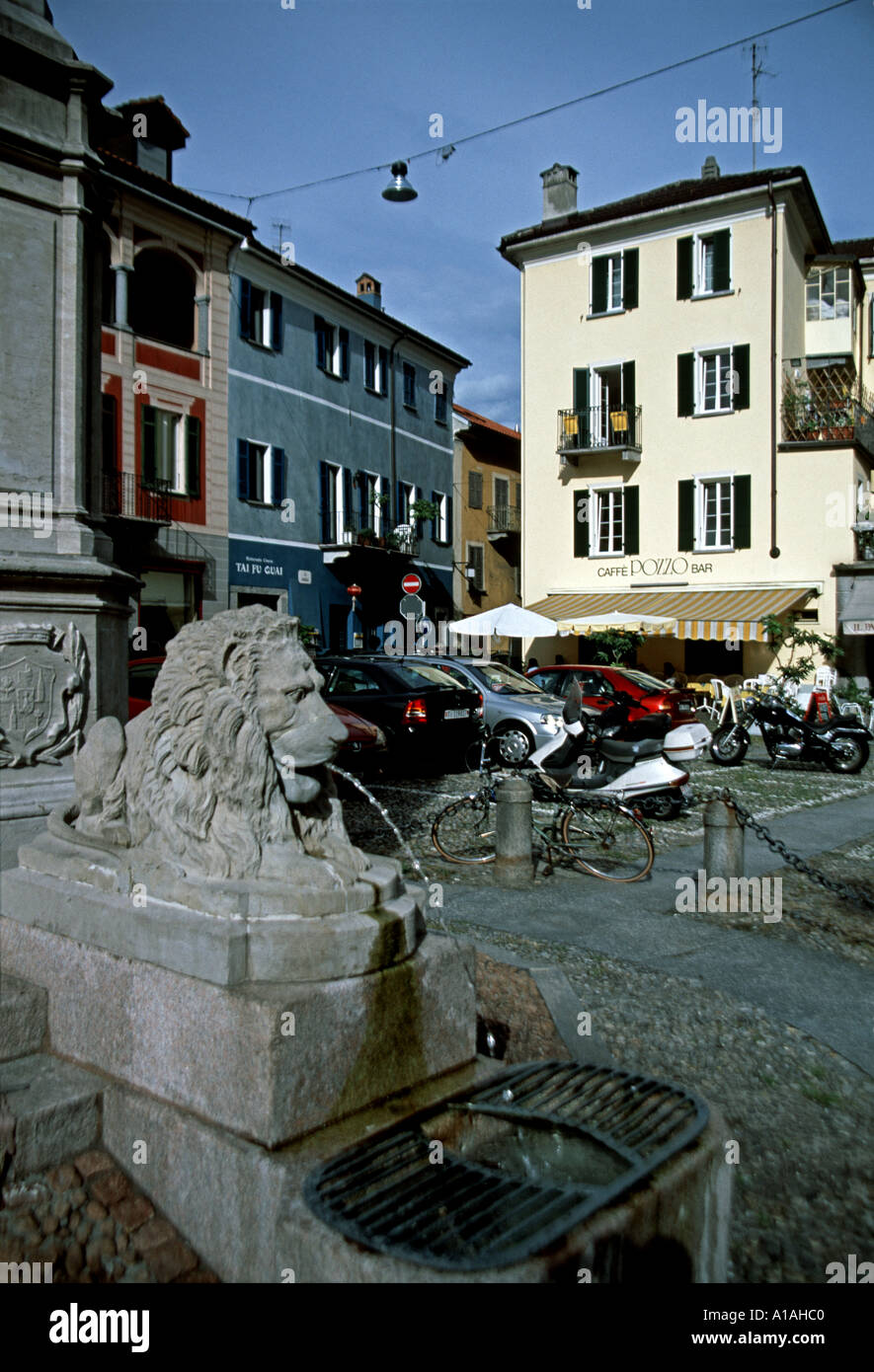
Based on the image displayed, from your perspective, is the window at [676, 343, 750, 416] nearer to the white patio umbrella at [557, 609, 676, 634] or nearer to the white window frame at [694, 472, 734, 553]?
the white window frame at [694, 472, 734, 553]

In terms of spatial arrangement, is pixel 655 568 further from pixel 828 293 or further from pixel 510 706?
pixel 510 706

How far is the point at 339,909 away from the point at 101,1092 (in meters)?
0.90

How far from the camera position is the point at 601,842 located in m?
8.36

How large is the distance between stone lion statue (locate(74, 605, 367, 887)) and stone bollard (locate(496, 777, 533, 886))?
4.41 meters

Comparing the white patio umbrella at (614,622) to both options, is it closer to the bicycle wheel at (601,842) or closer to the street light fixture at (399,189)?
the street light fixture at (399,189)

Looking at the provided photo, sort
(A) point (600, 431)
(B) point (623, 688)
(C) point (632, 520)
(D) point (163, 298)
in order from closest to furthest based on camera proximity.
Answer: (B) point (623, 688), (D) point (163, 298), (C) point (632, 520), (A) point (600, 431)

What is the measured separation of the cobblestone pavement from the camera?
263 cm

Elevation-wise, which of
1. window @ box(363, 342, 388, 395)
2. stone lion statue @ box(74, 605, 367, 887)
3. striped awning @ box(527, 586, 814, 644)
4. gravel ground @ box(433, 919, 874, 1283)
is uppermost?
window @ box(363, 342, 388, 395)

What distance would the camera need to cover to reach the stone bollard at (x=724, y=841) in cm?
702

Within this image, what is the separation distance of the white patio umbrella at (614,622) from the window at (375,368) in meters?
11.4

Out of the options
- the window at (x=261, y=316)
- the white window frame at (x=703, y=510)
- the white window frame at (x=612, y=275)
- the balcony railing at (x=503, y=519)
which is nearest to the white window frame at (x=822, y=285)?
the white window frame at (x=612, y=275)

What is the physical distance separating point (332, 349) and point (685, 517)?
11.3 m

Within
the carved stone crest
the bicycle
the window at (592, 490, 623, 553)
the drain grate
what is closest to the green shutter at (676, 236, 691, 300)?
the window at (592, 490, 623, 553)

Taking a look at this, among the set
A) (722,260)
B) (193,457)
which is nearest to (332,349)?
(193,457)
